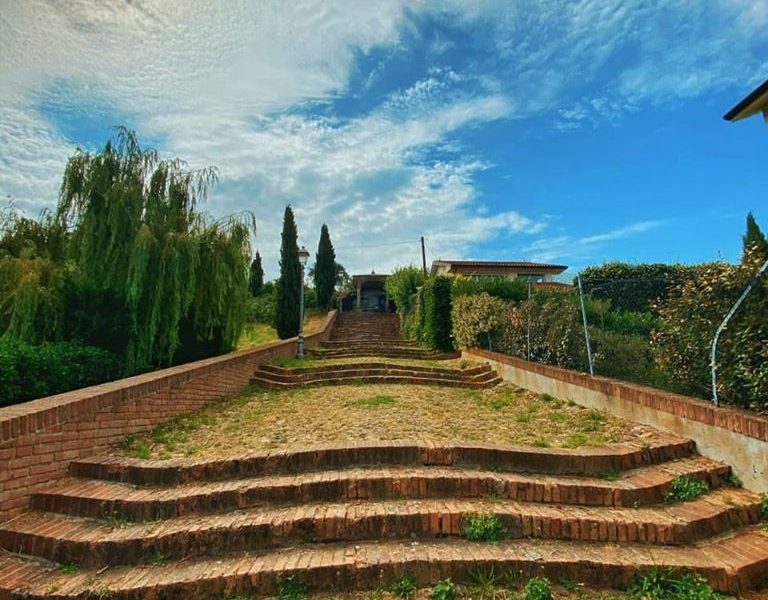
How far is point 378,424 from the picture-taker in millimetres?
5652

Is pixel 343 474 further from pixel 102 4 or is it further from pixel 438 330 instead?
pixel 438 330

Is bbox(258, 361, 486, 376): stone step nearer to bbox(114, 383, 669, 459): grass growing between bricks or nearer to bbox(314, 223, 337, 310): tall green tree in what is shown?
bbox(114, 383, 669, 459): grass growing between bricks

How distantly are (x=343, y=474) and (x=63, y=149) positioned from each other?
881 cm

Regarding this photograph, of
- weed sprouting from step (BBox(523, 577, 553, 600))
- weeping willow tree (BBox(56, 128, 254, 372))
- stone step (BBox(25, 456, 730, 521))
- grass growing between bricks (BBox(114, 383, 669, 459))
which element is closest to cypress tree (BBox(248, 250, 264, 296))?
weeping willow tree (BBox(56, 128, 254, 372))

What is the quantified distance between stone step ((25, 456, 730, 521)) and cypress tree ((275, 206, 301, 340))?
1505cm

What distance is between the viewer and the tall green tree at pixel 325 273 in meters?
→ 29.4

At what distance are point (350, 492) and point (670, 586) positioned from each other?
93.0 inches

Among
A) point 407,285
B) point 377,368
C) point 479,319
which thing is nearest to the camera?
point 377,368

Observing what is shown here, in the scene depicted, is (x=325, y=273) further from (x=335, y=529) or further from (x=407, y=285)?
(x=335, y=529)

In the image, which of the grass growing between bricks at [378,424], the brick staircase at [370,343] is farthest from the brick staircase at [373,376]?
the brick staircase at [370,343]

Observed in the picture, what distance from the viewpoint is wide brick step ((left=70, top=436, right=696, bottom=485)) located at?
427cm

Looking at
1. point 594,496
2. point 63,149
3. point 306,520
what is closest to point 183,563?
point 306,520

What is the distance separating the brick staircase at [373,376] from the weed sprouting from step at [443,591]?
270 inches

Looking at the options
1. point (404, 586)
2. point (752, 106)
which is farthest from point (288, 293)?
point (404, 586)
